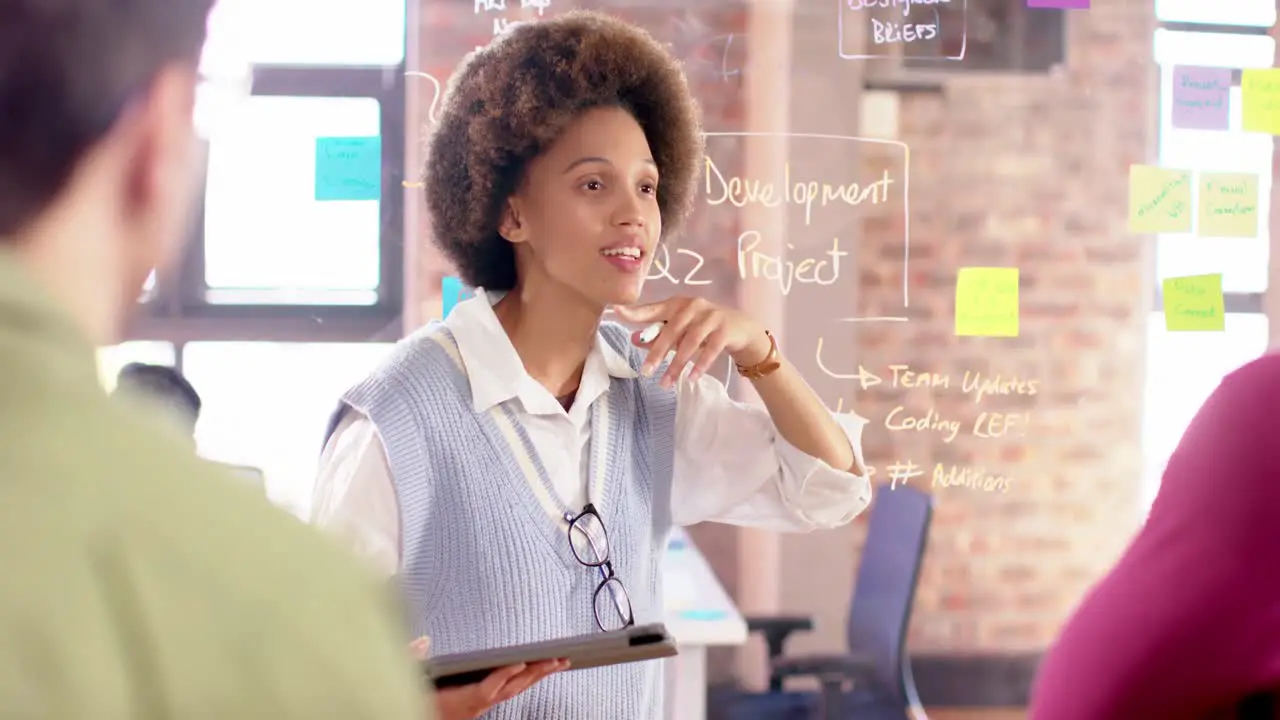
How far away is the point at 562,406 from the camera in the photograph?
157 cm

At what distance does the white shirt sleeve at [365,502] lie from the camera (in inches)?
54.6

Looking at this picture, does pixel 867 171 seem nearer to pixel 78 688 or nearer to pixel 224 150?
pixel 224 150

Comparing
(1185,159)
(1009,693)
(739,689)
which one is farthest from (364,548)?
(1185,159)

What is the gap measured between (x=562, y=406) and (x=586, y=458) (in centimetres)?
7

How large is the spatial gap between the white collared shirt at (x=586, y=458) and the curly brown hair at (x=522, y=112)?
0.10 metres

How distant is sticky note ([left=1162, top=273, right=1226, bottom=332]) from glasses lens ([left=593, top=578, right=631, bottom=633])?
6.97ft

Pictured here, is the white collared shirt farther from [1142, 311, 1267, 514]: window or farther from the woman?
[1142, 311, 1267, 514]: window

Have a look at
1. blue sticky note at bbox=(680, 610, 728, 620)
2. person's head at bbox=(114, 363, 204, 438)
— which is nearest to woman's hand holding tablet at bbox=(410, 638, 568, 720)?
blue sticky note at bbox=(680, 610, 728, 620)

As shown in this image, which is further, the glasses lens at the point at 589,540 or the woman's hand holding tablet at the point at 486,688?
the glasses lens at the point at 589,540

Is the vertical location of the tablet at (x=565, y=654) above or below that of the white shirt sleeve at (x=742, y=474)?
below


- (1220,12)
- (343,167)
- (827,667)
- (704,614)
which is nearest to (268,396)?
(343,167)

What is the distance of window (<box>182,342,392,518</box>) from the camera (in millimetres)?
2791

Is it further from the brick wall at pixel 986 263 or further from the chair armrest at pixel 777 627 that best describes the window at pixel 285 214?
the chair armrest at pixel 777 627

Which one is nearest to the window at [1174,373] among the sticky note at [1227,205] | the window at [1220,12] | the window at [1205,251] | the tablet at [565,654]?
the window at [1205,251]
